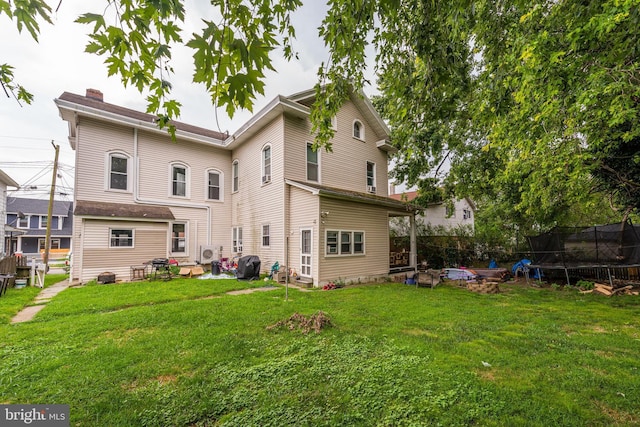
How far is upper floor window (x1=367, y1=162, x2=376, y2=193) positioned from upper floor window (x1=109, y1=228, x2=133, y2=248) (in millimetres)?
10897

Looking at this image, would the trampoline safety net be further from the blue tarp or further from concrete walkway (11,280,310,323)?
concrete walkway (11,280,310,323)

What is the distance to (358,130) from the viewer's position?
13.3m

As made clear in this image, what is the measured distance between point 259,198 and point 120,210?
5604mm

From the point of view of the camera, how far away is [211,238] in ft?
45.2

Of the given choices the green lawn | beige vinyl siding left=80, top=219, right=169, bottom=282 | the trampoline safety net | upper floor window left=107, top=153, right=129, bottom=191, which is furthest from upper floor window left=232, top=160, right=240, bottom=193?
the trampoline safety net

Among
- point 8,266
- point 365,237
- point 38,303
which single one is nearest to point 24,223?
point 8,266

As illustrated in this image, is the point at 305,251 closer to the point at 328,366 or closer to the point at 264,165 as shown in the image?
the point at 264,165

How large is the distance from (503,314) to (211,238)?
1250 centimetres

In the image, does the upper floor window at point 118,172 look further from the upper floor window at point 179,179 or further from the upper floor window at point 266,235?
A: the upper floor window at point 266,235

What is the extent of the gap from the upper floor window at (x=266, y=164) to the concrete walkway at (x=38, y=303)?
7.93m

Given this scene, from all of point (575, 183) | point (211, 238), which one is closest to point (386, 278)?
point (575, 183)

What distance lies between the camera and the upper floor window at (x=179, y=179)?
13.0 m

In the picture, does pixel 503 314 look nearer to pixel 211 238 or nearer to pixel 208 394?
pixel 208 394

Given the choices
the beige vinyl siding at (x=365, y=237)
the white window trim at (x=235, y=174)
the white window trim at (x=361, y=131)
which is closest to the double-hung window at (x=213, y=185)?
the white window trim at (x=235, y=174)
